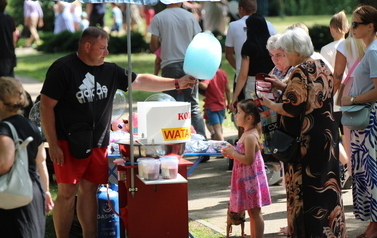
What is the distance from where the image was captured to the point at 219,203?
7.78m

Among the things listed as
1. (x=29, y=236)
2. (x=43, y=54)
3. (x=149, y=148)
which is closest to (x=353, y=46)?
(x=149, y=148)

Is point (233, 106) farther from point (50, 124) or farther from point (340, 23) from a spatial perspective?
point (50, 124)

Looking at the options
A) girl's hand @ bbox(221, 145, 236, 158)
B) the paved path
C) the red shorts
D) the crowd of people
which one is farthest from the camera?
the paved path

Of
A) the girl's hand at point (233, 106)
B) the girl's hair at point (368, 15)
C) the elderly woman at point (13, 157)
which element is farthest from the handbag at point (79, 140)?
the girl's hand at point (233, 106)

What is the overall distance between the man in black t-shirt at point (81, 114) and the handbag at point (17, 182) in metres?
1.17

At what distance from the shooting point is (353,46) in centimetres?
694

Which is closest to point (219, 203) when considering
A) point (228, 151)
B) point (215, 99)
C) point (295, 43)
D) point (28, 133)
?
point (228, 151)

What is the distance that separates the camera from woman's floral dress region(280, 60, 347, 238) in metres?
5.53

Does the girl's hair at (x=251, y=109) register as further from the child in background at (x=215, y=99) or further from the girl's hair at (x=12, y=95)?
the child in background at (x=215, y=99)

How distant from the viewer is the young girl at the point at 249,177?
6.09m

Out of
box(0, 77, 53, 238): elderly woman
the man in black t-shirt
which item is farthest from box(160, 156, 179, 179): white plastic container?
box(0, 77, 53, 238): elderly woman

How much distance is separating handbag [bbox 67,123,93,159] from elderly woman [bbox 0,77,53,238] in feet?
3.00

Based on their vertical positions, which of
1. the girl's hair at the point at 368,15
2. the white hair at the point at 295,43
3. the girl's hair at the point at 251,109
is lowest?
the girl's hair at the point at 251,109

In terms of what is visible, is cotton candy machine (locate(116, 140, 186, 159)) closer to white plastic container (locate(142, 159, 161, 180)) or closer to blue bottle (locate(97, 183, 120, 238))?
white plastic container (locate(142, 159, 161, 180))
